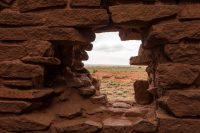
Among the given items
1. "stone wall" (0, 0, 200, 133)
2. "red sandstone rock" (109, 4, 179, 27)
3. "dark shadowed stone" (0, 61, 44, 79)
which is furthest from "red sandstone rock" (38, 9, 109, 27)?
"dark shadowed stone" (0, 61, 44, 79)

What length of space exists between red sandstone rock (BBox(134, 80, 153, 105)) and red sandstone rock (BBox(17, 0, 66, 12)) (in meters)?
1.27

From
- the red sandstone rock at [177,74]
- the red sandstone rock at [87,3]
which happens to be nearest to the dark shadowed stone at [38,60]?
the red sandstone rock at [87,3]

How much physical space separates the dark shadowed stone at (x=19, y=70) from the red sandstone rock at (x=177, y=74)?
1029 mm

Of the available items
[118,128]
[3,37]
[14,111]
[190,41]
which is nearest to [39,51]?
[3,37]

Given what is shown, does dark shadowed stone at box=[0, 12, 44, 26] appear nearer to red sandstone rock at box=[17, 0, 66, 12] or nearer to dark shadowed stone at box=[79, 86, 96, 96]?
red sandstone rock at box=[17, 0, 66, 12]

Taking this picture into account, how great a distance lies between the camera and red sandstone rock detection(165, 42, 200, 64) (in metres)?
2.31

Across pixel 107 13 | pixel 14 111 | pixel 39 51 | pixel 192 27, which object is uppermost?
pixel 107 13

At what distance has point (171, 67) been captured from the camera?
2314 mm

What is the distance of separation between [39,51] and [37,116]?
56 cm

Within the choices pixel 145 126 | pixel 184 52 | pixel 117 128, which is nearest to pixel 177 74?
pixel 184 52

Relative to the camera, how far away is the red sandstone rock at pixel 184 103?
2.27 metres

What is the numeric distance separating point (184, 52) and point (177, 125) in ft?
1.92

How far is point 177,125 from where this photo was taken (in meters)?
2.28

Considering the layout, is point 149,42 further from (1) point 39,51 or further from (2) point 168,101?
(1) point 39,51
